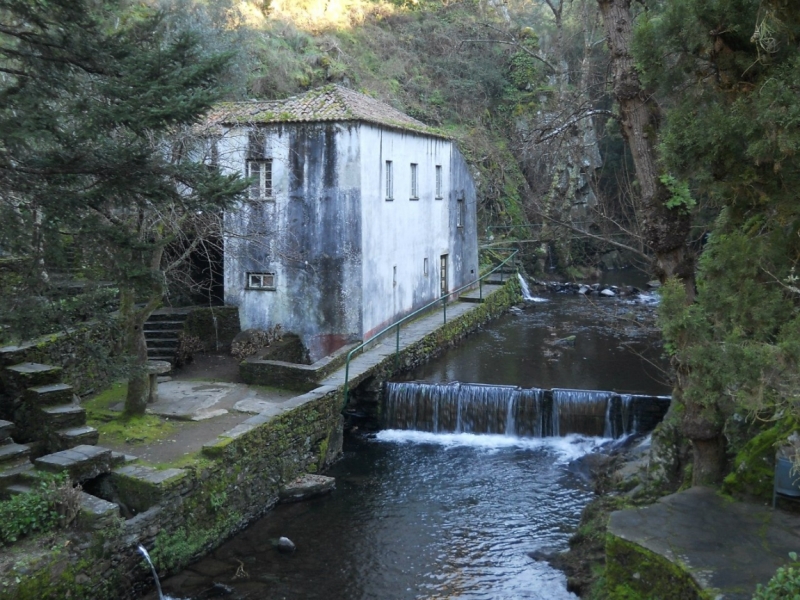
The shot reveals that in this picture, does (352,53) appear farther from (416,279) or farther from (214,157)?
(214,157)

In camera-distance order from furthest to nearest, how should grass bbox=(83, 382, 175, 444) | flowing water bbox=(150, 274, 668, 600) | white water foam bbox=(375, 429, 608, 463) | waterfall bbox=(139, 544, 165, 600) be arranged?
white water foam bbox=(375, 429, 608, 463) → grass bbox=(83, 382, 175, 444) → flowing water bbox=(150, 274, 668, 600) → waterfall bbox=(139, 544, 165, 600)

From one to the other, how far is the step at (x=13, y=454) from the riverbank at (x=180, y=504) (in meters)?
1.12

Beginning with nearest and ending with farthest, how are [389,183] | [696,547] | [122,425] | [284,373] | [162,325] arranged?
[696,547] < [122,425] < [284,373] < [162,325] < [389,183]

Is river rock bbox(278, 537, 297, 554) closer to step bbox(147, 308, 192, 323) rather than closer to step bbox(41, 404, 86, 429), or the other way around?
step bbox(41, 404, 86, 429)

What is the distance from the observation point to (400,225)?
21.1 metres

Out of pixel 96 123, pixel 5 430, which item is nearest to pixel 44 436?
pixel 5 430

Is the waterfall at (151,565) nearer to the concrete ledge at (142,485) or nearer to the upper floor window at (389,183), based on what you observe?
the concrete ledge at (142,485)

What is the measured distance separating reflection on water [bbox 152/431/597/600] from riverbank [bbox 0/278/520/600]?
0.45 metres

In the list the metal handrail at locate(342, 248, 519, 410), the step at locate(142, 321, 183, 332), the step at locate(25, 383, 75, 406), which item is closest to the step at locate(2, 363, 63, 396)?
the step at locate(25, 383, 75, 406)

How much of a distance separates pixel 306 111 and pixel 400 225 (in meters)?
4.55

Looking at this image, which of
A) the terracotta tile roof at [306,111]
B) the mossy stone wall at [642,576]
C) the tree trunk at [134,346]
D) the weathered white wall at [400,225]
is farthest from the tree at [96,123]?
the weathered white wall at [400,225]

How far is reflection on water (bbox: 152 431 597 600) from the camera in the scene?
32.7ft

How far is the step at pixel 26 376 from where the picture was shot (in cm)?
1170

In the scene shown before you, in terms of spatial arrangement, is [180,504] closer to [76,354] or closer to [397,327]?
[76,354]
